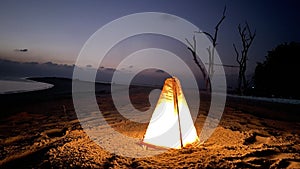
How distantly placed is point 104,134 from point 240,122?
4.00 metres

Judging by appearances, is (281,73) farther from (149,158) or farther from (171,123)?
(149,158)

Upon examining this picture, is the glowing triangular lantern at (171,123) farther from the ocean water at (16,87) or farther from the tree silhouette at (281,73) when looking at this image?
the tree silhouette at (281,73)

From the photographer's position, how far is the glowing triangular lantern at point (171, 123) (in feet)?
11.4

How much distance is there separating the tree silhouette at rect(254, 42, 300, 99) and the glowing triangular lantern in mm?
15980

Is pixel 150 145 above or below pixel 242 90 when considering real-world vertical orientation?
below

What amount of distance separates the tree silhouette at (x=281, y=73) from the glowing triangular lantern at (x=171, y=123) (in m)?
16.0

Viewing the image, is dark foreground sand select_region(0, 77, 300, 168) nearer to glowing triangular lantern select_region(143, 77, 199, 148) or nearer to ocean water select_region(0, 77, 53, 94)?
glowing triangular lantern select_region(143, 77, 199, 148)

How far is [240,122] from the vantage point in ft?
19.1

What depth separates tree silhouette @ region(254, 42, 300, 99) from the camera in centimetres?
1551

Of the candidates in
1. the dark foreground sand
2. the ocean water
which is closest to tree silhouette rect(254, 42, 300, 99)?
the dark foreground sand

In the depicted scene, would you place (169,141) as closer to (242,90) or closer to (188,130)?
(188,130)

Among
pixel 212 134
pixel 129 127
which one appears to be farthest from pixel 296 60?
pixel 129 127

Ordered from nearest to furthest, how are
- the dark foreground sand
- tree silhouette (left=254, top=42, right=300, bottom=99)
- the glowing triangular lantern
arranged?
1. the dark foreground sand
2. the glowing triangular lantern
3. tree silhouette (left=254, top=42, right=300, bottom=99)

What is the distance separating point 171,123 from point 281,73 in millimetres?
16618
